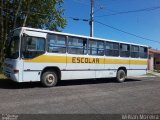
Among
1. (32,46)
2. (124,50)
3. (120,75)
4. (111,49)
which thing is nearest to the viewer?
(32,46)

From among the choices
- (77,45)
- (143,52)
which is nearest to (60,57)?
(77,45)

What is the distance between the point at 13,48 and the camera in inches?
525

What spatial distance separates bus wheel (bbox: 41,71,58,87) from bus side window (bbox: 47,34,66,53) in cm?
120

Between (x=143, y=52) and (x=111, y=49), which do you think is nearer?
(x=111, y=49)

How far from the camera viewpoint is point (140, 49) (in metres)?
20.7

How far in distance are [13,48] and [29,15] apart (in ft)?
53.1

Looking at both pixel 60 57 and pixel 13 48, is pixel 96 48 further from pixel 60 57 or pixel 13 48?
pixel 13 48

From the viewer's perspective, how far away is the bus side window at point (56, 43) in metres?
14.0

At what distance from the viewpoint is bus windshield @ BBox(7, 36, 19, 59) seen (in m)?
12.9

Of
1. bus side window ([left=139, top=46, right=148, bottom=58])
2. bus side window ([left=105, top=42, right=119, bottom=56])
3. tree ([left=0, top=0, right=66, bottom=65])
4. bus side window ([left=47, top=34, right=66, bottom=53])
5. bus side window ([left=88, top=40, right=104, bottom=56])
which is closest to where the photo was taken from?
bus side window ([left=47, top=34, right=66, bottom=53])

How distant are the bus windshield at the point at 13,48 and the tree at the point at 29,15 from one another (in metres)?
11.7

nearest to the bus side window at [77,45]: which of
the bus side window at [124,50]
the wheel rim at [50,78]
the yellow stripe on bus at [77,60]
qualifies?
the yellow stripe on bus at [77,60]

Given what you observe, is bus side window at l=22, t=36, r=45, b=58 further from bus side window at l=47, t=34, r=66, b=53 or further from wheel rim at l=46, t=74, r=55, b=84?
wheel rim at l=46, t=74, r=55, b=84

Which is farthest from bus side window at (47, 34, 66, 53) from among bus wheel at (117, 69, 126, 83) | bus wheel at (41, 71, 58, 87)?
bus wheel at (117, 69, 126, 83)
